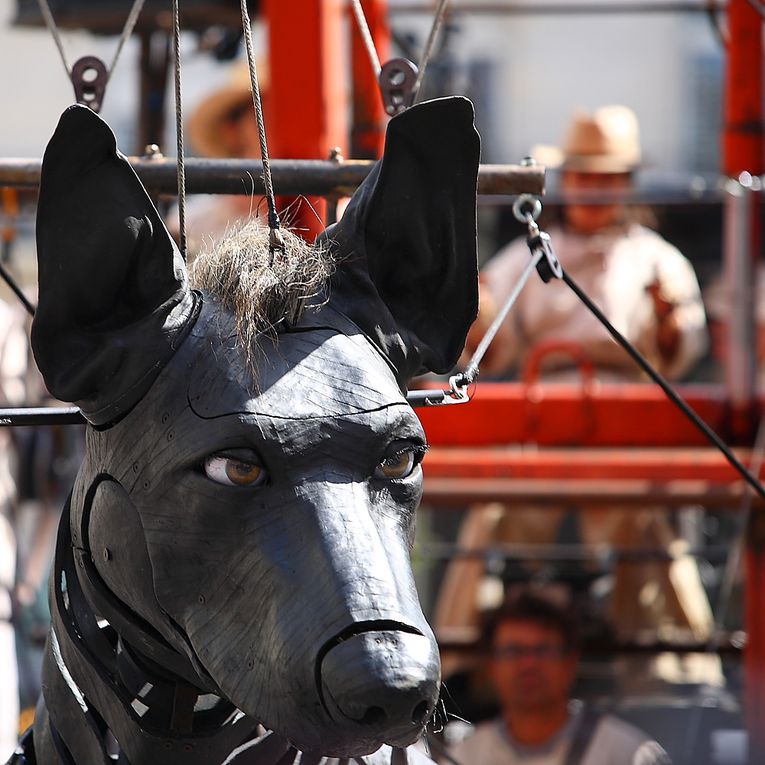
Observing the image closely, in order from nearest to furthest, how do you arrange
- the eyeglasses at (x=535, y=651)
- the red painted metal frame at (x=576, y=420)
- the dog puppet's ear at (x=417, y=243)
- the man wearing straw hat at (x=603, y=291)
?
the dog puppet's ear at (x=417, y=243), the red painted metal frame at (x=576, y=420), the eyeglasses at (x=535, y=651), the man wearing straw hat at (x=603, y=291)

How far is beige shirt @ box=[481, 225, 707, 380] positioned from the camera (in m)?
4.43

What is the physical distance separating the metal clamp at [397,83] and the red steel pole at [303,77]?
0.98 metres

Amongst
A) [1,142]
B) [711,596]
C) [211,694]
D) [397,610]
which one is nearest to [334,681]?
[397,610]

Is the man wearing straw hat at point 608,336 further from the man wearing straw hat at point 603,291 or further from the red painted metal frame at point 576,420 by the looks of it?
the red painted metal frame at point 576,420

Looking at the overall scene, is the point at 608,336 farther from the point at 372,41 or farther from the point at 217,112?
the point at 372,41

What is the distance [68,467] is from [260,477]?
3.32 m

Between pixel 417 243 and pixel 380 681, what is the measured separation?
1.66ft

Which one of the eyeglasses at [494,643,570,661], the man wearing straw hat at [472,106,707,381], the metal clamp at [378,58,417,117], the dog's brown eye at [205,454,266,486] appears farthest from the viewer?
the man wearing straw hat at [472,106,707,381]

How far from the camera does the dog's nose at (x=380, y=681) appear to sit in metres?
1.12

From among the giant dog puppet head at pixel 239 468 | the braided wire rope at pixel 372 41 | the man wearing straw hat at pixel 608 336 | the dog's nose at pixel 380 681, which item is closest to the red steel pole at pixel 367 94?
the man wearing straw hat at pixel 608 336

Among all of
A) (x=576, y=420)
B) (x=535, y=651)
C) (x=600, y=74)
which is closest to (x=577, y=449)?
(x=576, y=420)

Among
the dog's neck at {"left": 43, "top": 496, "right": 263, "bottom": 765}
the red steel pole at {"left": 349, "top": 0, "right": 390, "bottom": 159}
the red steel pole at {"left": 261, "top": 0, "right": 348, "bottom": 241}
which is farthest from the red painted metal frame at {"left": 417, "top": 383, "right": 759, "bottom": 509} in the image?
the dog's neck at {"left": 43, "top": 496, "right": 263, "bottom": 765}

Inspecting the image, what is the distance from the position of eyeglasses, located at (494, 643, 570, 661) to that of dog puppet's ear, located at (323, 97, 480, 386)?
2455mm

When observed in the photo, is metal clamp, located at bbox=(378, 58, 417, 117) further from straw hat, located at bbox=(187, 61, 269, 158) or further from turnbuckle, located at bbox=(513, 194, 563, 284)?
straw hat, located at bbox=(187, 61, 269, 158)
